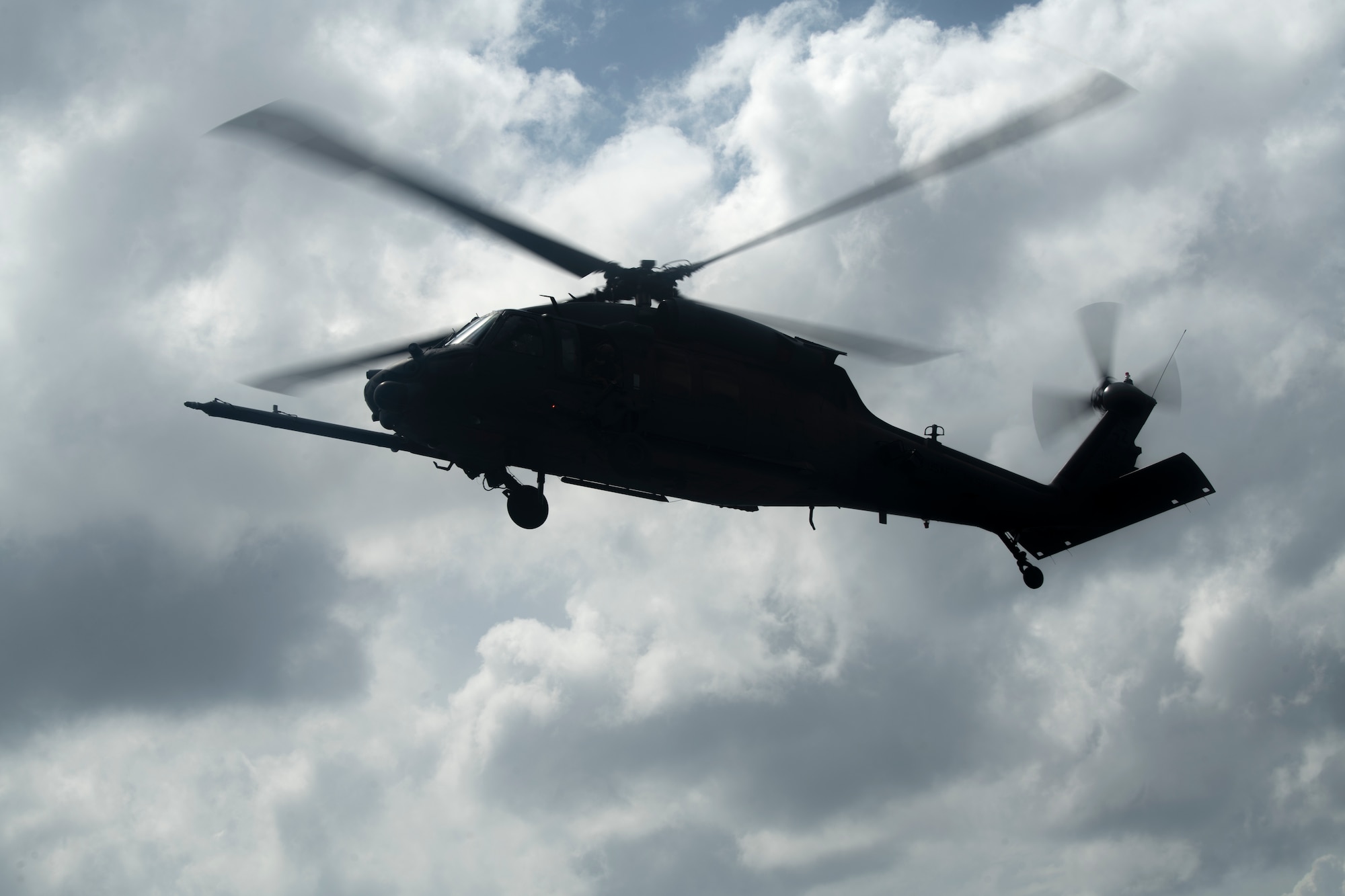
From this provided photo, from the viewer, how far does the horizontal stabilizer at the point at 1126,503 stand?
28812 millimetres

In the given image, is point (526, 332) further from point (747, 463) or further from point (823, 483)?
point (823, 483)

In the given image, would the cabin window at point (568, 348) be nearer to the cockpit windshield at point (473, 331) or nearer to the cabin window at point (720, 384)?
the cockpit windshield at point (473, 331)

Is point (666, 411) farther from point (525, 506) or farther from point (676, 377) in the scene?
point (525, 506)

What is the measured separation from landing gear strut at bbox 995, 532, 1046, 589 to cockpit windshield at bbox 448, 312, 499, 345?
1531 centimetres

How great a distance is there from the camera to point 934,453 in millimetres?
27016

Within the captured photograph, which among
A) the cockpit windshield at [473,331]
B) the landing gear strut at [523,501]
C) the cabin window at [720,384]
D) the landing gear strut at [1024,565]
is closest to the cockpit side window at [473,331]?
the cockpit windshield at [473,331]

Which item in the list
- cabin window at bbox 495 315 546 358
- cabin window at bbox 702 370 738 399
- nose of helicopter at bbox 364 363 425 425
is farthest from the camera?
cabin window at bbox 702 370 738 399

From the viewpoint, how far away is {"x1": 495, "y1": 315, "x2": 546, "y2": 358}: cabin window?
22.0 meters

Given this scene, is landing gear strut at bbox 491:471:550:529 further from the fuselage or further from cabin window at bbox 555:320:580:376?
cabin window at bbox 555:320:580:376

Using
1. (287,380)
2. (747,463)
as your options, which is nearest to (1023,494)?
(747,463)

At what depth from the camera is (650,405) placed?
23.0 metres

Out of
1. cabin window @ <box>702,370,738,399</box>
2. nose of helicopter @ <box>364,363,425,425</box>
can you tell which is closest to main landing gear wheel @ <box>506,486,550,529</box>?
nose of helicopter @ <box>364,363,425,425</box>

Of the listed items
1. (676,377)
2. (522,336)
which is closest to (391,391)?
(522,336)

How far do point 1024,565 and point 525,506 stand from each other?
47.8 ft
